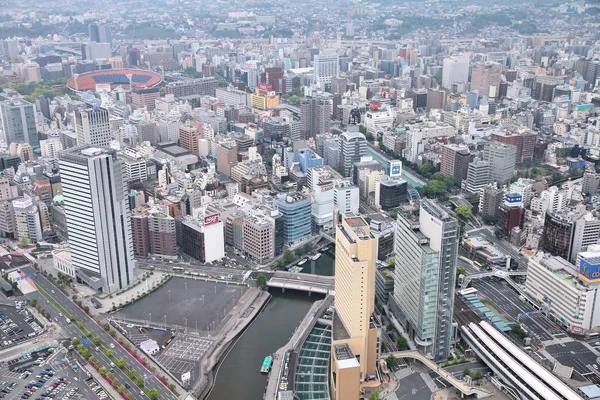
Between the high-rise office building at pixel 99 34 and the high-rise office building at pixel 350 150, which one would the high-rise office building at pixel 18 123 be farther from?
the high-rise office building at pixel 99 34

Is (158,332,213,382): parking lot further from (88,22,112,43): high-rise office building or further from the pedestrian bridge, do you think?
(88,22,112,43): high-rise office building

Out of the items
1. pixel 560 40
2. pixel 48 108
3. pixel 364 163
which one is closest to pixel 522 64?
pixel 560 40

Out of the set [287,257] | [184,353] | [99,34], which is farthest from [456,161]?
[99,34]

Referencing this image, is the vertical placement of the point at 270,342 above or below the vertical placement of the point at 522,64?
below

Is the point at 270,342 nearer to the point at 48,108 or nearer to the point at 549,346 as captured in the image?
the point at 549,346

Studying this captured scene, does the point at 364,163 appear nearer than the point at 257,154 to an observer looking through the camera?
Yes

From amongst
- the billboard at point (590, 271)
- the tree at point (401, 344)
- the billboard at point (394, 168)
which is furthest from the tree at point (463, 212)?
the tree at point (401, 344)

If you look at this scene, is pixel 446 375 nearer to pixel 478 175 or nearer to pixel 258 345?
pixel 258 345
